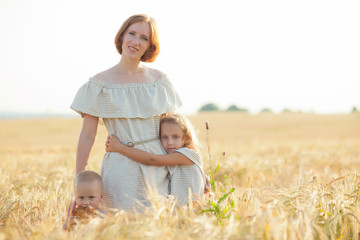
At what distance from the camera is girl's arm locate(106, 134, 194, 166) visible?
3.74 metres

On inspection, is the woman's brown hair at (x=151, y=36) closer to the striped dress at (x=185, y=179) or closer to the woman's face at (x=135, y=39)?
the woman's face at (x=135, y=39)

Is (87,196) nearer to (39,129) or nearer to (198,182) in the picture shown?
(198,182)

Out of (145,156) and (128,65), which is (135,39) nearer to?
(128,65)

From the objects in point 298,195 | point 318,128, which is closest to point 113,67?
point 298,195

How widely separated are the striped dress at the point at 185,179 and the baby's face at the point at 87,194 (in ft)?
2.42

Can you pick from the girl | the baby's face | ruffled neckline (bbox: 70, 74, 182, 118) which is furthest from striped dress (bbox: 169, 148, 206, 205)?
the baby's face

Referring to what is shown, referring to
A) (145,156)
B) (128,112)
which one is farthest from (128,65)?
(145,156)

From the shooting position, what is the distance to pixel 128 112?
3854 millimetres

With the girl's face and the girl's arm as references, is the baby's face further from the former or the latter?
the girl's face

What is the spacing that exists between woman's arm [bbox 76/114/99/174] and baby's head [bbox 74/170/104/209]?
317mm

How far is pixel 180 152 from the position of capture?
3818 mm

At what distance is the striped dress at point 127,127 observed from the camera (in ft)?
12.4

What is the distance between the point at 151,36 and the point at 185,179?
55.3 inches

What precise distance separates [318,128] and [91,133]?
30303 mm
